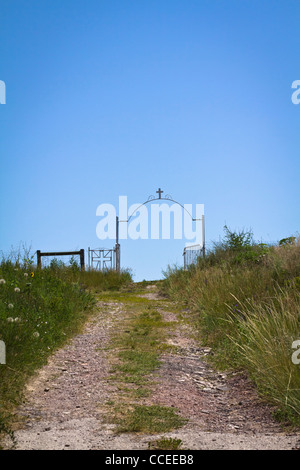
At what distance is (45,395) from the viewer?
17.1 ft

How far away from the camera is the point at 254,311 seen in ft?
24.7

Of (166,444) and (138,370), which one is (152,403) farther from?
(138,370)

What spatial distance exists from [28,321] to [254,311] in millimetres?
3653

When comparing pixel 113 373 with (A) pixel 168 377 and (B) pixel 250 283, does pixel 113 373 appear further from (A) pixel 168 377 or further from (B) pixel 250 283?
(B) pixel 250 283

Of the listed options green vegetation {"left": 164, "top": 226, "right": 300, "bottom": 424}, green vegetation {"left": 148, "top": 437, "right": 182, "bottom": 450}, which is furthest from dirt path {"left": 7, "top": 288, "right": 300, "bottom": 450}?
green vegetation {"left": 164, "top": 226, "right": 300, "bottom": 424}

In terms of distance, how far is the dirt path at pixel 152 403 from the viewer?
3652 mm

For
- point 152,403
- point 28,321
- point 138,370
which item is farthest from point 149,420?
point 28,321

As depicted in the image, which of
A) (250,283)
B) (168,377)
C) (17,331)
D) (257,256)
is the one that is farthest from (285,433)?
(257,256)

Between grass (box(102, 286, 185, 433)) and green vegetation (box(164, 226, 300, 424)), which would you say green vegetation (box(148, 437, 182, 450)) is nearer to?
grass (box(102, 286, 185, 433))

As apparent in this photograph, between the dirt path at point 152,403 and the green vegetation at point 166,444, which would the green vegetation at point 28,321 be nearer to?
the dirt path at point 152,403

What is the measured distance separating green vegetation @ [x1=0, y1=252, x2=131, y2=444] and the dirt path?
18 cm

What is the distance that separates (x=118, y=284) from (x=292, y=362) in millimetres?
13778

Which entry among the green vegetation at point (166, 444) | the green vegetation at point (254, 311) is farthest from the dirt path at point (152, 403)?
the green vegetation at point (254, 311)

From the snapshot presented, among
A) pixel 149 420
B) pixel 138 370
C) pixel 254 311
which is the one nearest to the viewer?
pixel 149 420
